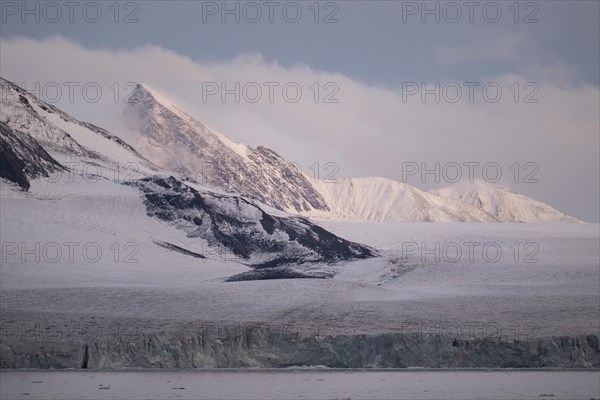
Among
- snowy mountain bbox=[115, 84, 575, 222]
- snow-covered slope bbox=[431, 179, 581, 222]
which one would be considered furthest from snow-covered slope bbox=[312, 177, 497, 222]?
snow-covered slope bbox=[431, 179, 581, 222]

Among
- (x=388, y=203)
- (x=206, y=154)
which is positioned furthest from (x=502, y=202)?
(x=206, y=154)

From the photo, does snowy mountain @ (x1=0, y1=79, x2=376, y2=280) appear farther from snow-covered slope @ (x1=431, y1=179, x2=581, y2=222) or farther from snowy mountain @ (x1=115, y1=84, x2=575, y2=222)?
snow-covered slope @ (x1=431, y1=179, x2=581, y2=222)

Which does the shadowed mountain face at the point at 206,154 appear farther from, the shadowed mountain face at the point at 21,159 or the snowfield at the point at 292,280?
the shadowed mountain face at the point at 21,159

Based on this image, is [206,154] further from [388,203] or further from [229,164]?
[388,203]

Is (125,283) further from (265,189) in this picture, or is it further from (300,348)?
(265,189)

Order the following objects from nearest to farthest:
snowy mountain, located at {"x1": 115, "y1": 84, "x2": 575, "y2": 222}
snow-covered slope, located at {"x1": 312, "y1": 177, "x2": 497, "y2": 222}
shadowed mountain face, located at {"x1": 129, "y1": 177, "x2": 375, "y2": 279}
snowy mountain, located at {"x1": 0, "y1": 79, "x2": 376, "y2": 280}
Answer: snowy mountain, located at {"x1": 0, "y1": 79, "x2": 376, "y2": 280} < shadowed mountain face, located at {"x1": 129, "y1": 177, "x2": 375, "y2": 279} < snowy mountain, located at {"x1": 115, "y1": 84, "x2": 575, "y2": 222} < snow-covered slope, located at {"x1": 312, "y1": 177, "x2": 497, "y2": 222}

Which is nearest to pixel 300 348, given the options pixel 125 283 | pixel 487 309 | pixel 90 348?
pixel 90 348
